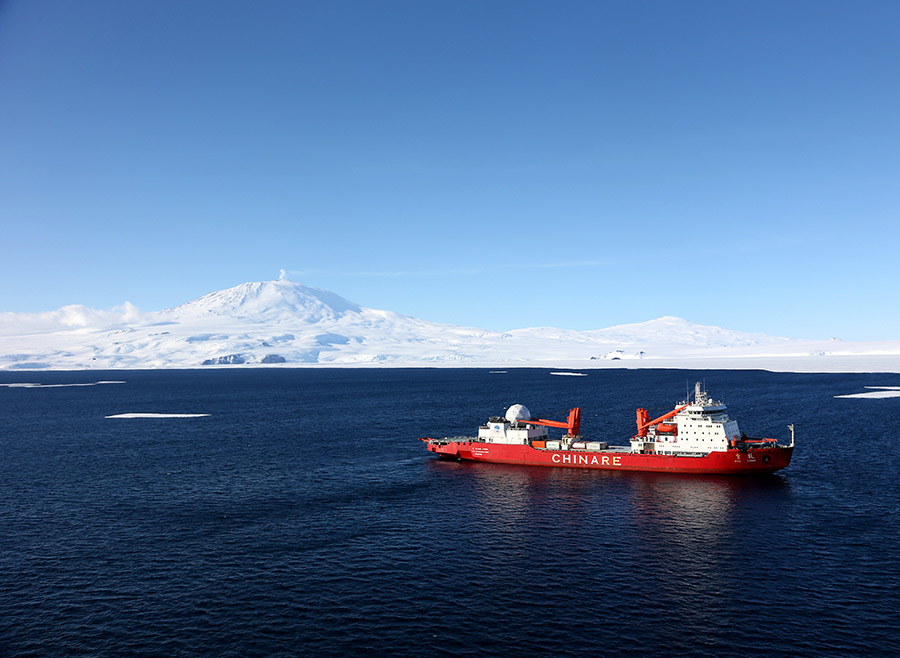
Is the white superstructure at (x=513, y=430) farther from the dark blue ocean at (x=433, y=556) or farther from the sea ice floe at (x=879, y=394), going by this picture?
the sea ice floe at (x=879, y=394)

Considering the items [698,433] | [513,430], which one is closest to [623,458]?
[698,433]

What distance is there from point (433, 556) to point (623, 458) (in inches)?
1833

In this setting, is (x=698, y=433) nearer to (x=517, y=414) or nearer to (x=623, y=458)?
(x=623, y=458)

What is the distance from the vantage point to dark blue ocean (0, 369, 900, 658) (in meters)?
39.5

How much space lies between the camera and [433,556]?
53.6 m

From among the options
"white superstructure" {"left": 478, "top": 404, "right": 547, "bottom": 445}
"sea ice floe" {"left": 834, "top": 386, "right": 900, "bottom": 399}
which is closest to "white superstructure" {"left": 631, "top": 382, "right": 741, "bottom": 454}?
"white superstructure" {"left": 478, "top": 404, "right": 547, "bottom": 445}

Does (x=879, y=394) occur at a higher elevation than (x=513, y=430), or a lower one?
higher

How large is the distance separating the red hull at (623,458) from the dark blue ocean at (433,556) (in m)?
2.14

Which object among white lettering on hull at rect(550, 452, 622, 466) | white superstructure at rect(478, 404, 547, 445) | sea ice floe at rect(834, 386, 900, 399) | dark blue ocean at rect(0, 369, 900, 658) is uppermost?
sea ice floe at rect(834, 386, 900, 399)

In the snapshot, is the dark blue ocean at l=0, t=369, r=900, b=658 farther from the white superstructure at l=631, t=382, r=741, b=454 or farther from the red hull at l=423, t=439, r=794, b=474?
the white superstructure at l=631, t=382, r=741, b=454

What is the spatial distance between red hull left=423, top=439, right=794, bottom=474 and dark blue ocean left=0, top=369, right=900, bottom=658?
7.01 feet

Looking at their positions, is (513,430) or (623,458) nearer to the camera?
(623,458)

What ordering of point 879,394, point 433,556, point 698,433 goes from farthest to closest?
point 879,394, point 698,433, point 433,556

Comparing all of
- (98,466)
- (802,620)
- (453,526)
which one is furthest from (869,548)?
(98,466)
